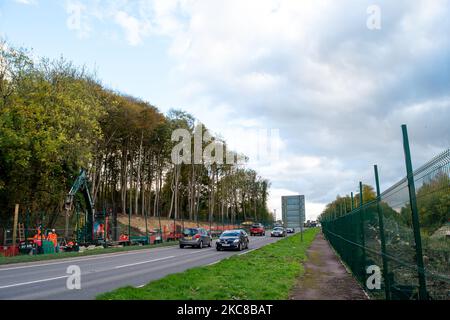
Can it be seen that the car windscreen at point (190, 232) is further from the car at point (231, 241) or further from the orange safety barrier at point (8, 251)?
the orange safety barrier at point (8, 251)

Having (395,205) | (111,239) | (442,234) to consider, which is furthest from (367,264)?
(111,239)

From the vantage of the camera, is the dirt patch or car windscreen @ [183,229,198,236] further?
car windscreen @ [183,229,198,236]

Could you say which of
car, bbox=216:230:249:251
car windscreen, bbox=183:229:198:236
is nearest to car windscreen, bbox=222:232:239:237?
car, bbox=216:230:249:251

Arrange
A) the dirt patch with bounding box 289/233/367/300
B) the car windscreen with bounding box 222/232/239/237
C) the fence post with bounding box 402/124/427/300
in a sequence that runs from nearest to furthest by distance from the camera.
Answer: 1. the fence post with bounding box 402/124/427/300
2. the dirt patch with bounding box 289/233/367/300
3. the car windscreen with bounding box 222/232/239/237

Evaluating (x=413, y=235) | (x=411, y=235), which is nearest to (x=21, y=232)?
(x=411, y=235)

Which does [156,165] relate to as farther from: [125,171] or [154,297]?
[154,297]

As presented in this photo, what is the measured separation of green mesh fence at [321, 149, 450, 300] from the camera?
450 cm

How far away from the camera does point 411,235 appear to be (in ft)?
19.7

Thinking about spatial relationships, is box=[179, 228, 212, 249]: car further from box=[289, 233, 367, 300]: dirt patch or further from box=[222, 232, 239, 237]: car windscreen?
box=[289, 233, 367, 300]: dirt patch

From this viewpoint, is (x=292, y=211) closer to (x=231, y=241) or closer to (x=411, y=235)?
(x=231, y=241)

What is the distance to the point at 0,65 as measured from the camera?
29953mm

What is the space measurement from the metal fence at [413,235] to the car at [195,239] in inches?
918

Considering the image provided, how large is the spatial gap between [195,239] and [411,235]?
2681 centimetres
